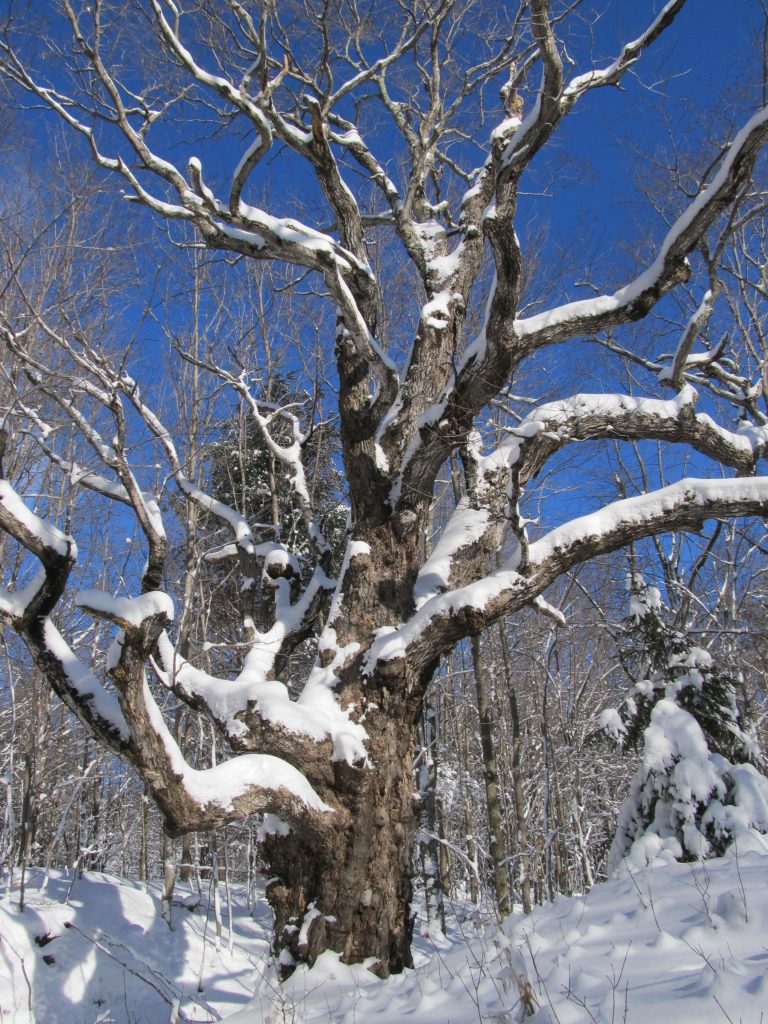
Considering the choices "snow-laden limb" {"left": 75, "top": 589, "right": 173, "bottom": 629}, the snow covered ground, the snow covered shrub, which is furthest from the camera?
the snow covered shrub

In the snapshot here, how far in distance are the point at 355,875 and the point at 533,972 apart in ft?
5.03

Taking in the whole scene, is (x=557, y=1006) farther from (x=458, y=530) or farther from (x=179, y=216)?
(x=179, y=216)

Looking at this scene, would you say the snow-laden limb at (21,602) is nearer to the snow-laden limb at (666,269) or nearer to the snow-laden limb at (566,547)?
the snow-laden limb at (566,547)

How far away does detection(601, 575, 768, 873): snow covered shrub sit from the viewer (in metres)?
5.20

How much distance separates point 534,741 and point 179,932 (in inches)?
426

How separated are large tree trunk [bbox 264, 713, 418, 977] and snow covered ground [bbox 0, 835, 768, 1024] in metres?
0.17

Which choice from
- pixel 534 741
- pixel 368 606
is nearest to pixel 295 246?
pixel 368 606

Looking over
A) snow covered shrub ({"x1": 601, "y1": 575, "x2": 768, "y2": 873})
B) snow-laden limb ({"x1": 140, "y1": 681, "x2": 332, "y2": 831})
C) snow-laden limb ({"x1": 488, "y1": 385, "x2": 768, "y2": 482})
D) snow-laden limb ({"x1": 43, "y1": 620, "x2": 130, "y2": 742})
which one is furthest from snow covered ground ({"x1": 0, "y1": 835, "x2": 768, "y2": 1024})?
snow-laden limb ({"x1": 488, "y1": 385, "x2": 768, "y2": 482})

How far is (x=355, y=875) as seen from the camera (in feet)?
13.1

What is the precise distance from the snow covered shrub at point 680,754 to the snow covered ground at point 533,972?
70 cm

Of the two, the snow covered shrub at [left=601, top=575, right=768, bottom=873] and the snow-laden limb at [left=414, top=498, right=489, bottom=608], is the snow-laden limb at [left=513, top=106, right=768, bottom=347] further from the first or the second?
the snow covered shrub at [left=601, top=575, right=768, bottom=873]

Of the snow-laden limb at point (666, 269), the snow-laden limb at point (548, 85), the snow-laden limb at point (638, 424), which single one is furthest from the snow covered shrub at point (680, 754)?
the snow-laden limb at point (548, 85)

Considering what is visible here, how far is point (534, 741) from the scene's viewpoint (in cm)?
1636

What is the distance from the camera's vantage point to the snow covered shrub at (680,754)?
5195 mm
